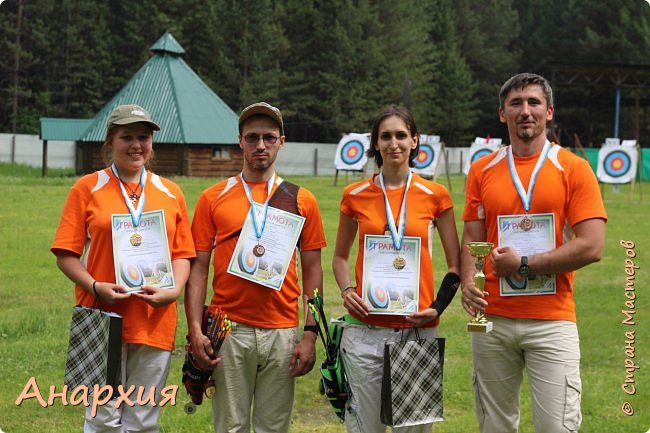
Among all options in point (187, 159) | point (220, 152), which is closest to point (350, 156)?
point (220, 152)

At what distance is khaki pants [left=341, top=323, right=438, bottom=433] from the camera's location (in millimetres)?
3441

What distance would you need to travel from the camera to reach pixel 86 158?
1126 inches

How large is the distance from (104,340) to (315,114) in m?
42.7

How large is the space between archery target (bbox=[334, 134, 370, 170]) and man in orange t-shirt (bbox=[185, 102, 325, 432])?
68.4 feet

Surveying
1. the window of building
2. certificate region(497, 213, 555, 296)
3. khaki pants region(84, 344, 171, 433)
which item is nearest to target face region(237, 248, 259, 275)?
khaki pants region(84, 344, 171, 433)

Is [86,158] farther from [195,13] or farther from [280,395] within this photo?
[280,395]

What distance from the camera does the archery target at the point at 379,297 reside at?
3402mm

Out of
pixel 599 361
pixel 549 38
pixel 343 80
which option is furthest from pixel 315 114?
pixel 599 361

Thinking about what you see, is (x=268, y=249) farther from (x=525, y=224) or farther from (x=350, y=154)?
(x=350, y=154)

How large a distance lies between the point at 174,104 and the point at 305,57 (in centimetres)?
1825

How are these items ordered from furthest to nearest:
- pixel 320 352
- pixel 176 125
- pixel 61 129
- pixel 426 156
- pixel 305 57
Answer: pixel 305 57, pixel 61 129, pixel 176 125, pixel 426 156, pixel 320 352

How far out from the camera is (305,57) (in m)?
45.6

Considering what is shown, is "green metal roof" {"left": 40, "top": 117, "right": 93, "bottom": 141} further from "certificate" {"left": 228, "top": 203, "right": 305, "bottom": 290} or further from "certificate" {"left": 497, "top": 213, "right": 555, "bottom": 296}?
"certificate" {"left": 497, "top": 213, "right": 555, "bottom": 296}

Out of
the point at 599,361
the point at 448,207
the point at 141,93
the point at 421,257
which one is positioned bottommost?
the point at 599,361
